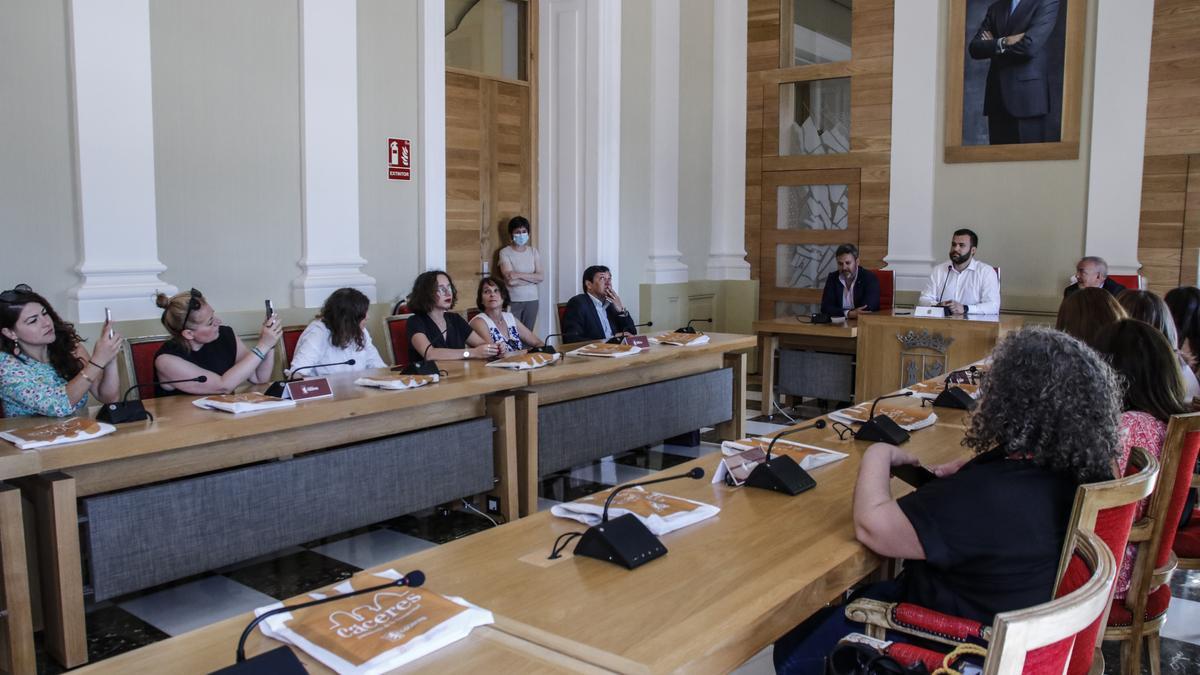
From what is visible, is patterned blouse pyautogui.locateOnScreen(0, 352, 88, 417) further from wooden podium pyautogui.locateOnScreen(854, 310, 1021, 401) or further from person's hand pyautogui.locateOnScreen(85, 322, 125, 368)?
wooden podium pyautogui.locateOnScreen(854, 310, 1021, 401)

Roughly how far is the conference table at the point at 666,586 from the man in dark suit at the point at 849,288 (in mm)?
4801

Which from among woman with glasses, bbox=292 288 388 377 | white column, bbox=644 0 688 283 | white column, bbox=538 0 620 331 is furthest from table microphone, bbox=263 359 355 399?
white column, bbox=644 0 688 283

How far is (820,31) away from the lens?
7.79 meters

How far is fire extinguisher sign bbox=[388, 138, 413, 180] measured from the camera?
5.60 metres

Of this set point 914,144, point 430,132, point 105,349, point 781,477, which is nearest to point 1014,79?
point 914,144

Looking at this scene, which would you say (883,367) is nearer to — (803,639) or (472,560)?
(803,639)

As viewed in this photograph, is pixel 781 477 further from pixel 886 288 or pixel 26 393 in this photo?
pixel 886 288

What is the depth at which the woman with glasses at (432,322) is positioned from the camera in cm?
454

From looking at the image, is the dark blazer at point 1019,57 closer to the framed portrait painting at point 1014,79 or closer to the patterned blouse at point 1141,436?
the framed portrait painting at point 1014,79

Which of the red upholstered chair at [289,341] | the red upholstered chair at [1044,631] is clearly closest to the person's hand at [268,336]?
the red upholstered chair at [289,341]

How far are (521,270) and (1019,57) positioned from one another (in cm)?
386

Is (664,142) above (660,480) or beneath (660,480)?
above

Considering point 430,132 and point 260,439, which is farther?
point 430,132

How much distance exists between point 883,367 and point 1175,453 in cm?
388
